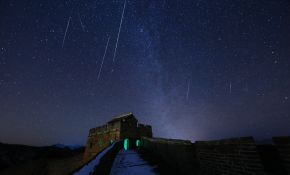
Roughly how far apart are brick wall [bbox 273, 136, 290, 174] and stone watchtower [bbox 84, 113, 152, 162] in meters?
22.3

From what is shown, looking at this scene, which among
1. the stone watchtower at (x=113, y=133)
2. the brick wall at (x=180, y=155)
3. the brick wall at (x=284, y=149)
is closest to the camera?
the brick wall at (x=284, y=149)

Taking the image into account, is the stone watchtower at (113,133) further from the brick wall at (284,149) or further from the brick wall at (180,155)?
the brick wall at (284,149)

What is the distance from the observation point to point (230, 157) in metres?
3.62

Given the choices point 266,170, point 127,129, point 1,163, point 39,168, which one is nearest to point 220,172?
point 266,170

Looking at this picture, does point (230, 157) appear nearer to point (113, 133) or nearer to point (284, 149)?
point (284, 149)

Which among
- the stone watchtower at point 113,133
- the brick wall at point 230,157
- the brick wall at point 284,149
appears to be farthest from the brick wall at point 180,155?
the stone watchtower at point 113,133

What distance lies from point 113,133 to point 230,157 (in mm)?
22633

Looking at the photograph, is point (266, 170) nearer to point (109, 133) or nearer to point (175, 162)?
point (175, 162)

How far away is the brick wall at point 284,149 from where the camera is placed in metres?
2.45

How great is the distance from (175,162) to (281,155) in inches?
177

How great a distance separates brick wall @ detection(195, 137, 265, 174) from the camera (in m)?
3.01

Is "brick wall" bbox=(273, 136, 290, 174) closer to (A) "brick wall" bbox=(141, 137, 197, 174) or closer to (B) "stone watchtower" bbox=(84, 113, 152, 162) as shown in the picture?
(A) "brick wall" bbox=(141, 137, 197, 174)

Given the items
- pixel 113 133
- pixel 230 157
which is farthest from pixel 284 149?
pixel 113 133

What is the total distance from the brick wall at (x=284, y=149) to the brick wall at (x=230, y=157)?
413mm
